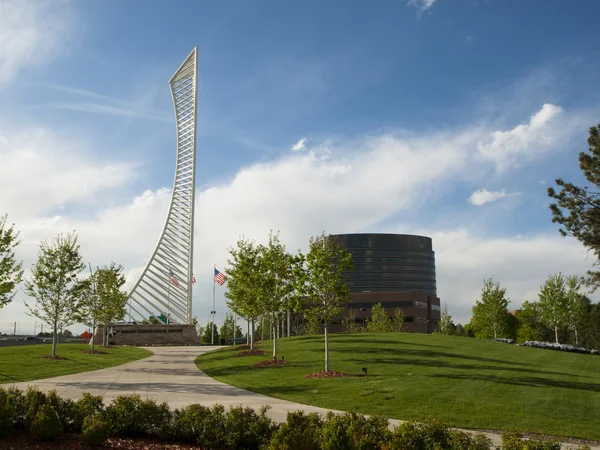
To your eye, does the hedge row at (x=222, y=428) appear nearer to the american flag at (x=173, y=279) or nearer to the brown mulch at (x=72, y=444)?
the brown mulch at (x=72, y=444)

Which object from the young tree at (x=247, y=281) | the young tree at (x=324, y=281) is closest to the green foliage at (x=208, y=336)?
the young tree at (x=247, y=281)

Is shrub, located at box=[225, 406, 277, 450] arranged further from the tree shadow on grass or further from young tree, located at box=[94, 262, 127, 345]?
young tree, located at box=[94, 262, 127, 345]

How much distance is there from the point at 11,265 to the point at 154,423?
1919cm

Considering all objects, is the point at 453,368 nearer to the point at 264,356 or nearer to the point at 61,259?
the point at 264,356

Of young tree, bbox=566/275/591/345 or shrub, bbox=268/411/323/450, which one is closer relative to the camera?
shrub, bbox=268/411/323/450

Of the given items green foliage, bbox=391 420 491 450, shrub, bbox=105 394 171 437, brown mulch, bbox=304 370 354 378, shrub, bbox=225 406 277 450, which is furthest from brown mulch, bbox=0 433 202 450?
brown mulch, bbox=304 370 354 378

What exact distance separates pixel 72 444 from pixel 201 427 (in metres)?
2.84

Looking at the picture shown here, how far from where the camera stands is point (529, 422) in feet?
49.8

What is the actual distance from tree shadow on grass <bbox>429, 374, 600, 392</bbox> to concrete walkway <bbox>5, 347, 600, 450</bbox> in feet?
30.9

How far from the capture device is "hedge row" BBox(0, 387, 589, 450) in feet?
Answer: 33.0

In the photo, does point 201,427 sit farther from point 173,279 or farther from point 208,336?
point 208,336

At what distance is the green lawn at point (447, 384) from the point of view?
52.3 feet

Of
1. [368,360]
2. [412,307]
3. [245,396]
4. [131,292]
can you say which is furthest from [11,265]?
[412,307]

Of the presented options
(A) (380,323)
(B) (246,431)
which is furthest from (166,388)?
(A) (380,323)
